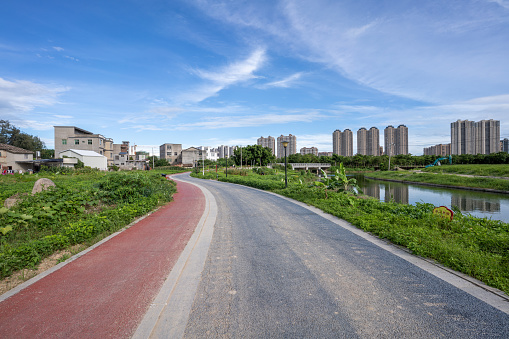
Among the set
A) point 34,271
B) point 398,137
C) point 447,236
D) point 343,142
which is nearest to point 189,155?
point 343,142

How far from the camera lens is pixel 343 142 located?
107750 mm

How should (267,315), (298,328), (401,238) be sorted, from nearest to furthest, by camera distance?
(298,328) < (267,315) < (401,238)

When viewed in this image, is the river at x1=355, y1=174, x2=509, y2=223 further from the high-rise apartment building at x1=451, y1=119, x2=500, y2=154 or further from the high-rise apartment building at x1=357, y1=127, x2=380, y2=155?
the high-rise apartment building at x1=357, y1=127, x2=380, y2=155

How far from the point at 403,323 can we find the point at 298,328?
115 centimetres

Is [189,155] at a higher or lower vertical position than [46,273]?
higher

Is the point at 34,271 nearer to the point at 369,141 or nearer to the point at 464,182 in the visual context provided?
the point at 464,182

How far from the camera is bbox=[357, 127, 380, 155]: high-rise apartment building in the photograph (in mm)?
96750

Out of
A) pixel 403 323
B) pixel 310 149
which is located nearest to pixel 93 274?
pixel 403 323

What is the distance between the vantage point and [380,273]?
383 cm

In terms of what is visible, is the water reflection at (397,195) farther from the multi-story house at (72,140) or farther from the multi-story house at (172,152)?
the multi-story house at (172,152)

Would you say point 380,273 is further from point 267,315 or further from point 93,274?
point 93,274

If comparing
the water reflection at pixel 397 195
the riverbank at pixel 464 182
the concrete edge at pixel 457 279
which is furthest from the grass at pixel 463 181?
the concrete edge at pixel 457 279

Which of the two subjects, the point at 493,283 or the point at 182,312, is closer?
the point at 182,312

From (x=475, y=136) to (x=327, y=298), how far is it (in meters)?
99.9
